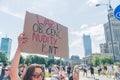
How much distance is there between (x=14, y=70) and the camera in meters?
2.78

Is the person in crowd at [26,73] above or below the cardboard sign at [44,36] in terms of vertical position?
below

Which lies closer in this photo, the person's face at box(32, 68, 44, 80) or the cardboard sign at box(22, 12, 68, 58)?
the person's face at box(32, 68, 44, 80)

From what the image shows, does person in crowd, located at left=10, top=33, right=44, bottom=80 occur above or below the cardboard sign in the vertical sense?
below

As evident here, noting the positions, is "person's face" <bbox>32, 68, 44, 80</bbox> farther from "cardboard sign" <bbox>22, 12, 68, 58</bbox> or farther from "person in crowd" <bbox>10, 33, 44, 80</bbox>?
"cardboard sign" <bbox>22, 12, 68, 58</bbox>

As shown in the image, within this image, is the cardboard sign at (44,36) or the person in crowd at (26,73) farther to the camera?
the cardboard sign at (44,36)

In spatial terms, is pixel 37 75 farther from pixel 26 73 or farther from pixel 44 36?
pixel 44 36

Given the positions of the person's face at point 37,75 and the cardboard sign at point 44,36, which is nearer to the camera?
the person's face at point 37,75

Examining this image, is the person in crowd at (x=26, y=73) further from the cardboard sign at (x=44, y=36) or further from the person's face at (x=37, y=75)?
the cardboard sign at (x=44, y=36)

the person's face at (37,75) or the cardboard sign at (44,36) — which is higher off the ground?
the cardboard sign at (44,36)

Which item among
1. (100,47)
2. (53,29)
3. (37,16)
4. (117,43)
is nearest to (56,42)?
(53,29)

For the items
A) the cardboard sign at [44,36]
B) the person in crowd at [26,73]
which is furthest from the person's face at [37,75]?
the cardboard sign at [44,36]

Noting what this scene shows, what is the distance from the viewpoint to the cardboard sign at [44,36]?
557 cm

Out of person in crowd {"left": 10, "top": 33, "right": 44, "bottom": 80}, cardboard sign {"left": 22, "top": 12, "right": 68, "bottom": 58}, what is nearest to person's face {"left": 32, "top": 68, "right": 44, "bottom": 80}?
person in crowd {"left": 10, "top": 33, "right": 44, "bottom": 80}

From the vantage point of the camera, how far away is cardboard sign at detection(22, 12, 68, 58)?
557 cm
